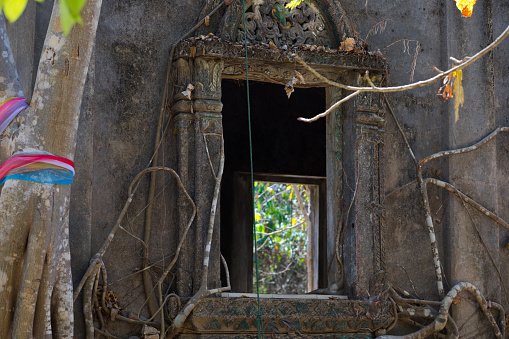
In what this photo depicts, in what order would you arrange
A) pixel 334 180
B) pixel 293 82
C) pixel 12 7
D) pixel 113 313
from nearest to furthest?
pixel 12 7, pixel 113 313, pixel 293 82, pixel 334 180

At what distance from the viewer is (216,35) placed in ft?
21.9

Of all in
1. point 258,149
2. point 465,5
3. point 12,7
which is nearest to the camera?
point 12,7

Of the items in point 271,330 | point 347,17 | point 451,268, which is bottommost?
point 271,330

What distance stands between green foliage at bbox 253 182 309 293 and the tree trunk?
35.8 feet

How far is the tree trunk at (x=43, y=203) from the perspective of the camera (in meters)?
4.67

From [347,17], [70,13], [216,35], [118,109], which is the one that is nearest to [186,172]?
[118,109]

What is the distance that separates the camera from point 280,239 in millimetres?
16203

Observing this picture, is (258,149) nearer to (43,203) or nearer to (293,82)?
(293,82)

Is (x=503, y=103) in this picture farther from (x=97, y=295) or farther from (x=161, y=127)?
(x=97, y=295)

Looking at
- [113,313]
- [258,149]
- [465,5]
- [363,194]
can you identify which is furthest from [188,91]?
[258,149]

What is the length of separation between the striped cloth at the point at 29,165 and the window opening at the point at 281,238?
1092 centimetres

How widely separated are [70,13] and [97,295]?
3.52 meters

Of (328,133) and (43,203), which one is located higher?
(328,133)

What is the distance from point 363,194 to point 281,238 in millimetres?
9533
